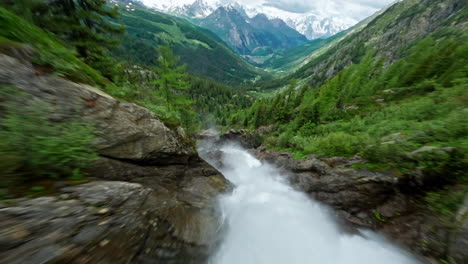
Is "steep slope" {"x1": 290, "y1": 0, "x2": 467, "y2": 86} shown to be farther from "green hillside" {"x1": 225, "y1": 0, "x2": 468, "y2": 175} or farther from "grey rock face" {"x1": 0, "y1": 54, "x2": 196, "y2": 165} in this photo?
"grey rock face" {"x1": 0, "y1": 54, "x2": 196, "y2": 165}

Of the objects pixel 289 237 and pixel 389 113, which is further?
pixel 389 113

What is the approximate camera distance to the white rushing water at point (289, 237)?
7000 millimetres

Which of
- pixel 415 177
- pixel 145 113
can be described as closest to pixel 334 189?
pixel 415 177

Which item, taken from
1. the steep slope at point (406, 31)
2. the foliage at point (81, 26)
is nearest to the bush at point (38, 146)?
the foliage at point (81, 26)

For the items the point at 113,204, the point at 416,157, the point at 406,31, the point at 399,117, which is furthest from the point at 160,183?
the point at 406,31

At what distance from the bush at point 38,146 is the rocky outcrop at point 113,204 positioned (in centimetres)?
38

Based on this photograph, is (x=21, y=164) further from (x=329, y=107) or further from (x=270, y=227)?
(x=329, y=107)

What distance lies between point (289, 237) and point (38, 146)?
10.0 meters

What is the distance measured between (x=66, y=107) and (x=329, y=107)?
30.5 meters

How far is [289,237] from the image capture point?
8.49 m

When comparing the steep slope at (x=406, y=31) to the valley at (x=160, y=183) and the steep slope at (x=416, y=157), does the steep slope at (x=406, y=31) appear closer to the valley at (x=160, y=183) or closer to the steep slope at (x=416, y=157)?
the steep slope at (x=416, y=157)

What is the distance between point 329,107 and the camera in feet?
88.2

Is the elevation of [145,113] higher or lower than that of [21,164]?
higher

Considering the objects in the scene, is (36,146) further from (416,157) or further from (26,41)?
(416,157)
